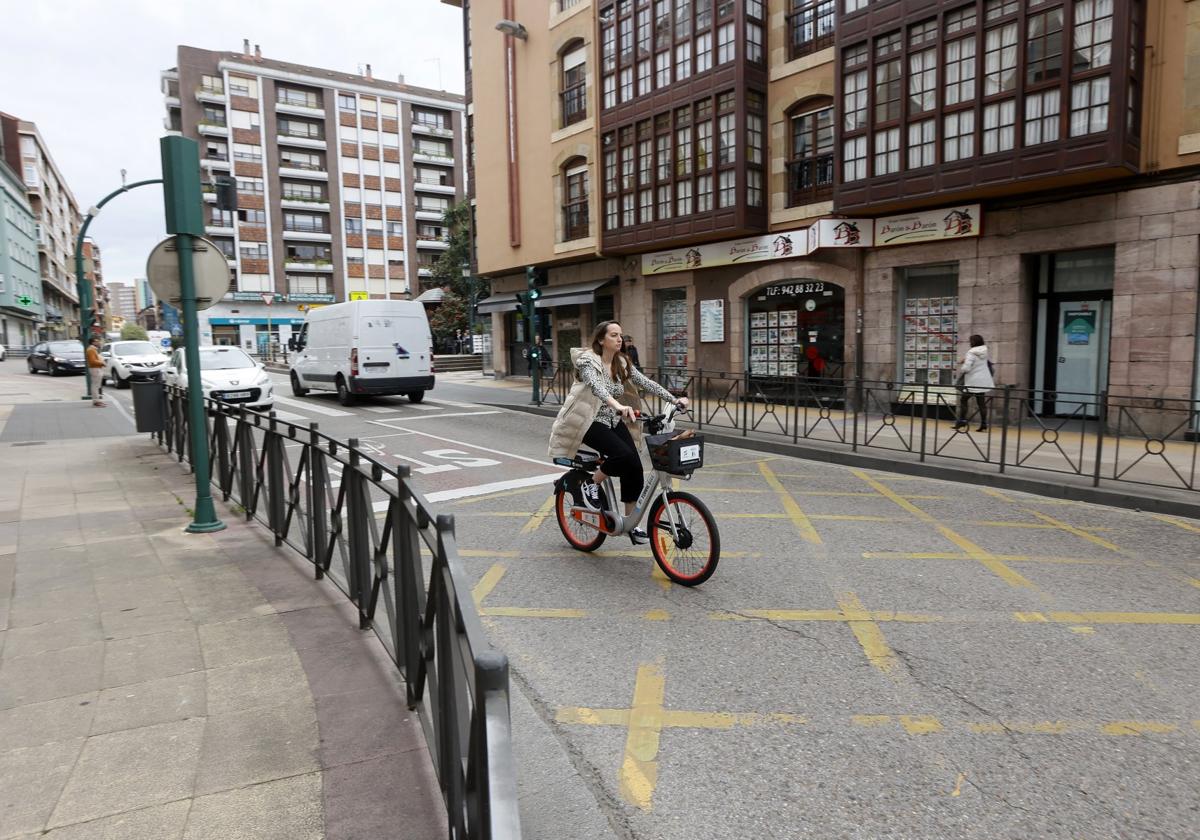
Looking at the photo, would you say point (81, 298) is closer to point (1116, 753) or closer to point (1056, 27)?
point (1056, 27)

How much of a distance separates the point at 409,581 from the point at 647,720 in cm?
119

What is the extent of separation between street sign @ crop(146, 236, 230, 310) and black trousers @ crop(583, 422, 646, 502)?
3442 mm

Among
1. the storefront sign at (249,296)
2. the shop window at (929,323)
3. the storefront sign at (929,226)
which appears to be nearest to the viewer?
the storefront sign at (929,226)

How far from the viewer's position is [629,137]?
65.8ft

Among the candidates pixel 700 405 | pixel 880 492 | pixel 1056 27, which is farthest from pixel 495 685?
pixel 1056 27

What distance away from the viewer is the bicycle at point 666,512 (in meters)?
5.06

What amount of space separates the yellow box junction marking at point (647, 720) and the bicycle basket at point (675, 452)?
170 cm

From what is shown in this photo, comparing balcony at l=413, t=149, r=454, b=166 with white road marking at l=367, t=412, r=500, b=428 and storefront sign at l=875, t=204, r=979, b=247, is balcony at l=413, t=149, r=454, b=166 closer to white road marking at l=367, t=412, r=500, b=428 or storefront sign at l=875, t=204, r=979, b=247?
white road marking at l=367, t=412, r=500, b=428

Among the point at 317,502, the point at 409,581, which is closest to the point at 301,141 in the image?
the point at 317,502

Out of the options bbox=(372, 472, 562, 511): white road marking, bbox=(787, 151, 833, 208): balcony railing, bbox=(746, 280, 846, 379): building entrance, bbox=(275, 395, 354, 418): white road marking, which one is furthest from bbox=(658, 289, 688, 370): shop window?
bbox=(372, 472, 562, 511): white road marking

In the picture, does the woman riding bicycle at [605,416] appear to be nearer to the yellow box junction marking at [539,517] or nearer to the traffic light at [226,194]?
the yellow box junction marking at [539,517]

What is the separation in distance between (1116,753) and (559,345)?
74.4 feet

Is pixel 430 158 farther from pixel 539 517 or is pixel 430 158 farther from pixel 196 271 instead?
pixel 539 517

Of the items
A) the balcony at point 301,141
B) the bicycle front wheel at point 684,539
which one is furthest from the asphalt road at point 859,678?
the balcony at point 301,141
